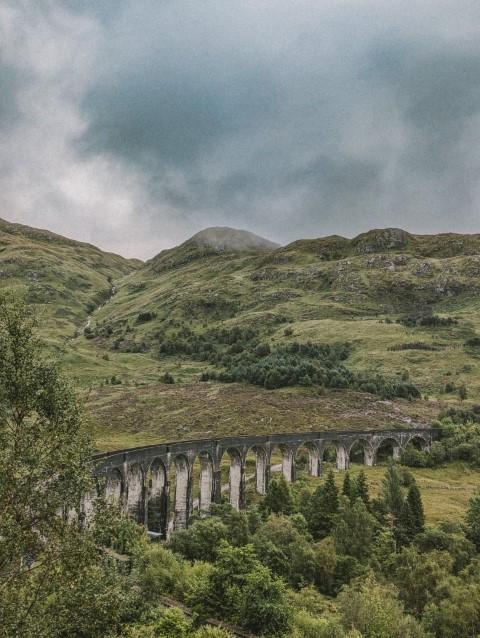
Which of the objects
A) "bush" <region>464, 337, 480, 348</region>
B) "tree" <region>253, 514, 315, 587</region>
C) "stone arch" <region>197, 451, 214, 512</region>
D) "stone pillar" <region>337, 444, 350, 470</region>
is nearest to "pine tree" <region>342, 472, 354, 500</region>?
"tree" <region>253, 514, 315, 587</region>

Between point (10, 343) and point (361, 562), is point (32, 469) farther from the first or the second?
point (361, 562)

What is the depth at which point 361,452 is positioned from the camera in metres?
94.8

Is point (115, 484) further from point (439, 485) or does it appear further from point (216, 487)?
point (439, 485)

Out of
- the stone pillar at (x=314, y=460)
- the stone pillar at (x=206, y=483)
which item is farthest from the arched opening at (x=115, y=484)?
the stone pillar at (x=314, y=460)

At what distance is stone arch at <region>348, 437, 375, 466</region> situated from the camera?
9125cm

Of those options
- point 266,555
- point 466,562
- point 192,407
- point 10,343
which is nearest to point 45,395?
point 10,343

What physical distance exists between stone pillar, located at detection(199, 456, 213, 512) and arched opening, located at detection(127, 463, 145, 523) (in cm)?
1176

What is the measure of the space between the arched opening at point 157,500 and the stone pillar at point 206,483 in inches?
291

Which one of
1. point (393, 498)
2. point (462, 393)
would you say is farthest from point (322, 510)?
point (462, 393)

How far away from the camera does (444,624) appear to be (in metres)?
31.9

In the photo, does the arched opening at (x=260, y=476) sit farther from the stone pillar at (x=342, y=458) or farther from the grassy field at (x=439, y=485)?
the stone pillar at (x=342, y=458)

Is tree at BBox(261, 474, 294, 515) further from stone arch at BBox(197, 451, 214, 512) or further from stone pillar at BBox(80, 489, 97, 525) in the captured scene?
stone pillar at BBox(80, 489, 97, 525)

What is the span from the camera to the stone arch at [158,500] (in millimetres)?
57000

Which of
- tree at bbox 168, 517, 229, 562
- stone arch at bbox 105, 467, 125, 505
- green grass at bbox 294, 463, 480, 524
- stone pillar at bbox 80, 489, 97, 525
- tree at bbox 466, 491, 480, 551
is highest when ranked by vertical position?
stone pillar at bbox 80, 489, 97, 525
